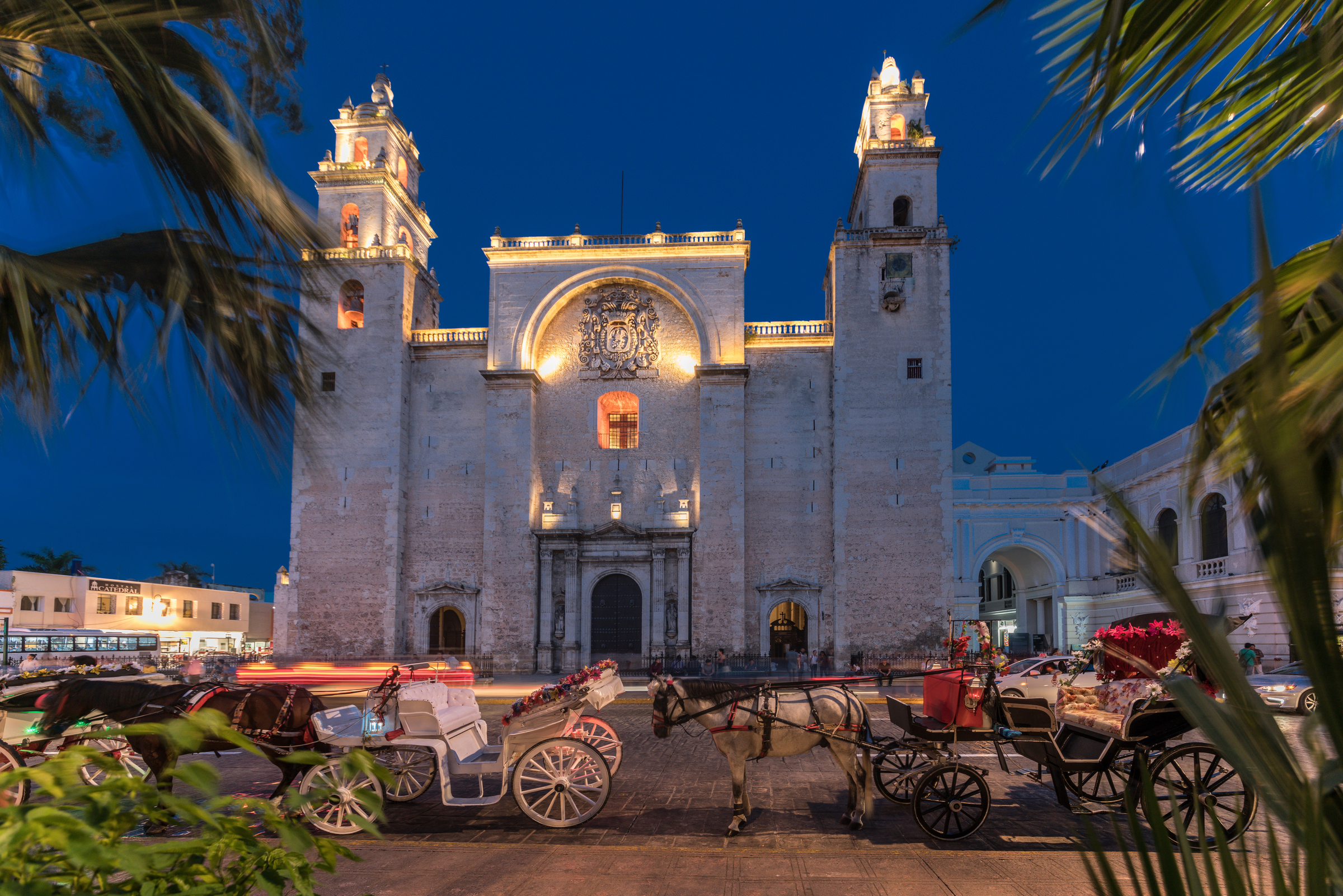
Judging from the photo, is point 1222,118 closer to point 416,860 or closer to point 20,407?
point 20,407

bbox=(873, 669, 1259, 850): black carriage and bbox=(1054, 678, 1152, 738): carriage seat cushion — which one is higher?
bbox=(1054, 678, 1152, 738): carriage seat cushion

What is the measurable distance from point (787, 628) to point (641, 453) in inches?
300

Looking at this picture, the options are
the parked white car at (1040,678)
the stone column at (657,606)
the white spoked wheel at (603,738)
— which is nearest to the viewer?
the white spoked wheel at (603,738)

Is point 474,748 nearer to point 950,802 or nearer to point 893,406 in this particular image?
point 950,802

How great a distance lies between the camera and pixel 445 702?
8273mm

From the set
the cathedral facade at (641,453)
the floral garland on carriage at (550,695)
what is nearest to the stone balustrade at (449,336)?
the cathedral facade at (641,453)

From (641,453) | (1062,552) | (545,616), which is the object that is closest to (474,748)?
(545,616)

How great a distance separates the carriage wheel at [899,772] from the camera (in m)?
7.75

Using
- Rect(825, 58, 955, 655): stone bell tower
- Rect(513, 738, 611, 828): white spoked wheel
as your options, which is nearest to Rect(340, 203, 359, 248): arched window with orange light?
Rect(825, 58, 955, 655): stone bell tower

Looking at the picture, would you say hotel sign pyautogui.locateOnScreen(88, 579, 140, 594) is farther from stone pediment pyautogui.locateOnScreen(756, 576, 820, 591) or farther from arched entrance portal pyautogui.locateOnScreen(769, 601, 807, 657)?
arched entrance portal pyautogui.locateOnScreen(769, 601, 807, 657)

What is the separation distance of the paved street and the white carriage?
223 millimetres

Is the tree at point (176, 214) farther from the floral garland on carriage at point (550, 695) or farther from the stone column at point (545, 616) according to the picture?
the stone column at point (545, 616)

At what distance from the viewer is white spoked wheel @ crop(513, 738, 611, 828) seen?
281 inches

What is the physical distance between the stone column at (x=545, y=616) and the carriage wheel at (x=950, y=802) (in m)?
21.4
